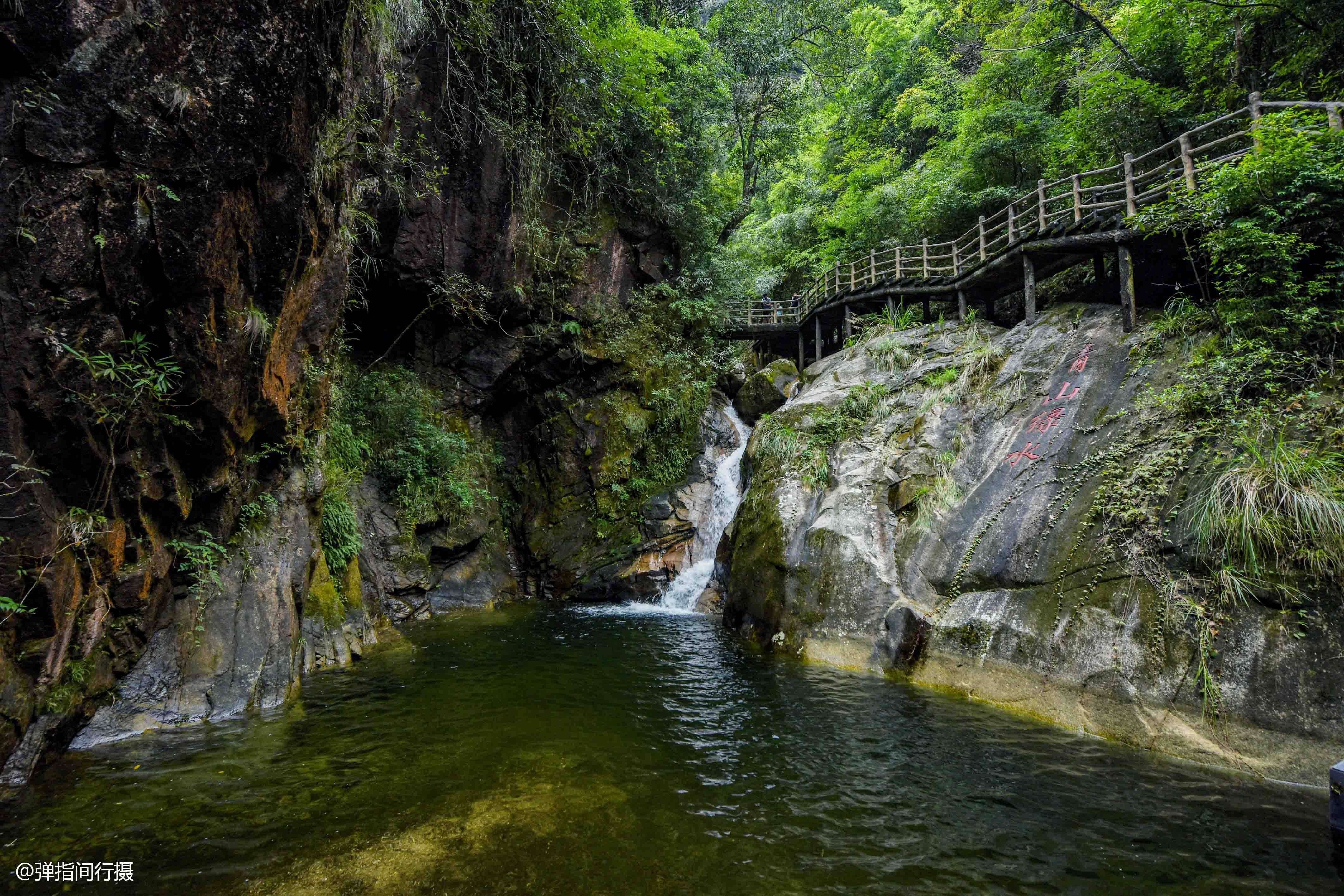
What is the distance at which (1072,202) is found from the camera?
11547mm

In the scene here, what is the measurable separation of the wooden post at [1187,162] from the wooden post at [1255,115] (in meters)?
0.66

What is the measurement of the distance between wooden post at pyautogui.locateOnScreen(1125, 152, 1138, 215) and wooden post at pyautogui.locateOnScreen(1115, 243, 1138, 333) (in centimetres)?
70

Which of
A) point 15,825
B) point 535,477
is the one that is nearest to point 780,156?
point 535,477

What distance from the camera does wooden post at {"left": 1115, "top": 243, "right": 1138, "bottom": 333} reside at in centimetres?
909

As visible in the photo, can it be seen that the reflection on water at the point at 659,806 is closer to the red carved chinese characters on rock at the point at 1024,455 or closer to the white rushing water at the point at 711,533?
the red carved chinese characters on rock at the point at 1024,455

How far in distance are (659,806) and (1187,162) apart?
1119 cm

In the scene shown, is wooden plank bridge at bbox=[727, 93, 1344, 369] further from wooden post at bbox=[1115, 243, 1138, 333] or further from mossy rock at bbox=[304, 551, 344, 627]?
mossy rock at bbox=[304, 551, 344, 627]

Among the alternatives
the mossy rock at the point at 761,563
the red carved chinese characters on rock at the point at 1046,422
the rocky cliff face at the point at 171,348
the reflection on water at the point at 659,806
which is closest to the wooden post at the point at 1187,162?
the red carved chinese characters on rock at the point at 1046,422

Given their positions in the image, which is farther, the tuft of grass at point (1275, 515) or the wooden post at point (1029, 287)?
the wooden post at point (1029, 287)

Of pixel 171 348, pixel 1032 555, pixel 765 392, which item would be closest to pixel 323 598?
pixel 171 348

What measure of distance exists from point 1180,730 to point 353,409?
1349 centimetres

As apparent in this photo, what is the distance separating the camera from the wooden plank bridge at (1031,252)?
29.6 feet

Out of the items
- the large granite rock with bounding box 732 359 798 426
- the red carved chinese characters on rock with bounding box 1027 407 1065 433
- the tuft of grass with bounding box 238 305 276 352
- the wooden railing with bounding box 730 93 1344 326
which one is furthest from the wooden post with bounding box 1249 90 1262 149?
the tuft of grass with bounding box 238 305 276 352

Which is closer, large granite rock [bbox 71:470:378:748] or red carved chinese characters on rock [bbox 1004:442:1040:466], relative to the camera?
large granite rock [bbox 71:470:378:748]
